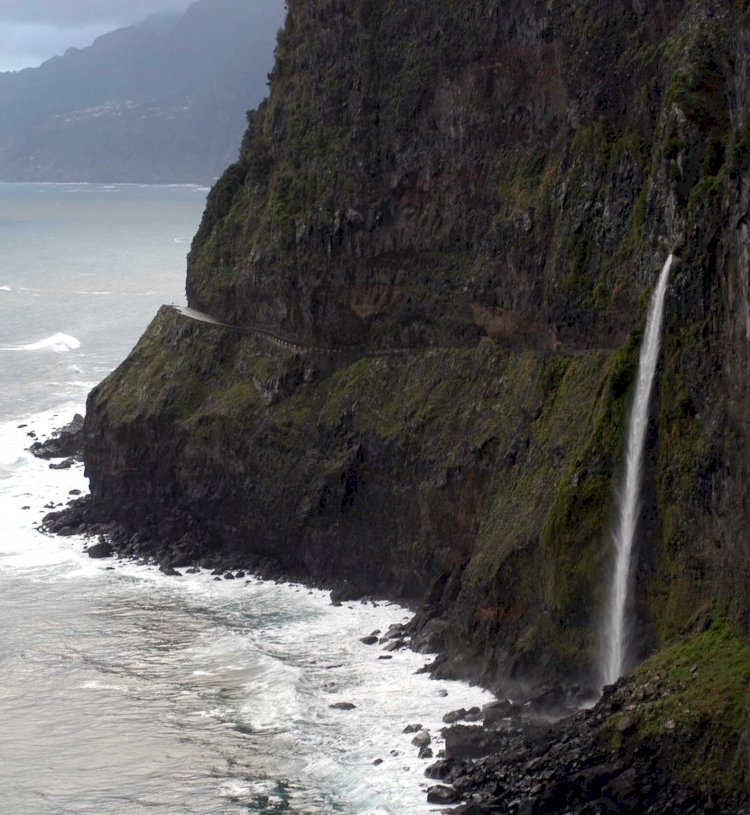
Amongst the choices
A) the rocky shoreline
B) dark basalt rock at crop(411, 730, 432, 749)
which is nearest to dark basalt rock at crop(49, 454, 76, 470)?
the rocky shoreline

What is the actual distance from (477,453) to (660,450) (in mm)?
11258

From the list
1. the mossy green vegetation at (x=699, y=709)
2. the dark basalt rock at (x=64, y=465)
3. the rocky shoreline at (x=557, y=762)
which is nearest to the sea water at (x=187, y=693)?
the rocky shoreline at (x=557, y=762)

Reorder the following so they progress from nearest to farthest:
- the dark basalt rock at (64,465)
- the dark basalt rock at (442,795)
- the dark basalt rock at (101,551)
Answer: the dark basalt rock at (442,795), the dark basalt rock at (101,551), the dark basalt rock at (64,465)

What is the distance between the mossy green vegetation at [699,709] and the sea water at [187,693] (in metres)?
6.20

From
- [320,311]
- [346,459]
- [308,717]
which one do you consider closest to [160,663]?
[308,717]

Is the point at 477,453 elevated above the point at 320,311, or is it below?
below

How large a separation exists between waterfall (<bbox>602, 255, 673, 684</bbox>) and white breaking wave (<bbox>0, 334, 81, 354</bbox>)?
2667 inches

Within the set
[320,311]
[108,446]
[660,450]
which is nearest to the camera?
[660,450]

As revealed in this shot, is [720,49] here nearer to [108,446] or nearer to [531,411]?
[531,411]

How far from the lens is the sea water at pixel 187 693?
4156cm

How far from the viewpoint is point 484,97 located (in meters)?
57.3

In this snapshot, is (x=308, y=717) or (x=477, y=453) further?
(x=477, y=453)

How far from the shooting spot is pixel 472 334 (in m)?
57.2

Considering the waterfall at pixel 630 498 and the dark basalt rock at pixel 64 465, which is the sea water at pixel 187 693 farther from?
the waterfall at pixel 630 498
